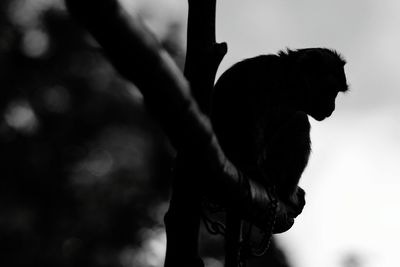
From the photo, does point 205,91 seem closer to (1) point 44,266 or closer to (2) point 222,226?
(2) point 222,226

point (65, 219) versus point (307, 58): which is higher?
point (65, 219)

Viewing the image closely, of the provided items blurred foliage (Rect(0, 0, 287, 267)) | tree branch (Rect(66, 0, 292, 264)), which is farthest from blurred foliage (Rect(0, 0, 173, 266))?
tree branch (Rect(66, 0, 292, 264))

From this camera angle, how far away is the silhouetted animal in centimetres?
562

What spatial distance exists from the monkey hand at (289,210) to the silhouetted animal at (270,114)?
7cm

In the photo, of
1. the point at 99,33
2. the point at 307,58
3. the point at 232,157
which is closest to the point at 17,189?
the point at 307,58

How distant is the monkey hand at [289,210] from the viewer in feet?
16.7

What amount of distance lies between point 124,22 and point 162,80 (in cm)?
34

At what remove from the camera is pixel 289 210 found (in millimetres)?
5566

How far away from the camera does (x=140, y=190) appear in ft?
63.8

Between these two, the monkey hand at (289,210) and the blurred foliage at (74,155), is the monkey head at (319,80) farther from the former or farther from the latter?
the blurred foliage at (74,155)

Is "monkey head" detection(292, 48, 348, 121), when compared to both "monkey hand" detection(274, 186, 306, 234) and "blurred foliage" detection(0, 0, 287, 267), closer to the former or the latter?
"monkey hand" detection(274, 186, 306, 234)

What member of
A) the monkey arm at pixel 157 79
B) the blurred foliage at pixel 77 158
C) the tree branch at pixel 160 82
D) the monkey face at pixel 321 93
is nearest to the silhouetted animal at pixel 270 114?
the monkey face at pixel 321 93

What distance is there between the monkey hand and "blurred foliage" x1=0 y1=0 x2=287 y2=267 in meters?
12.6

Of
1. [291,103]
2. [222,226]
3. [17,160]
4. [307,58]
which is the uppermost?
[17,160]
